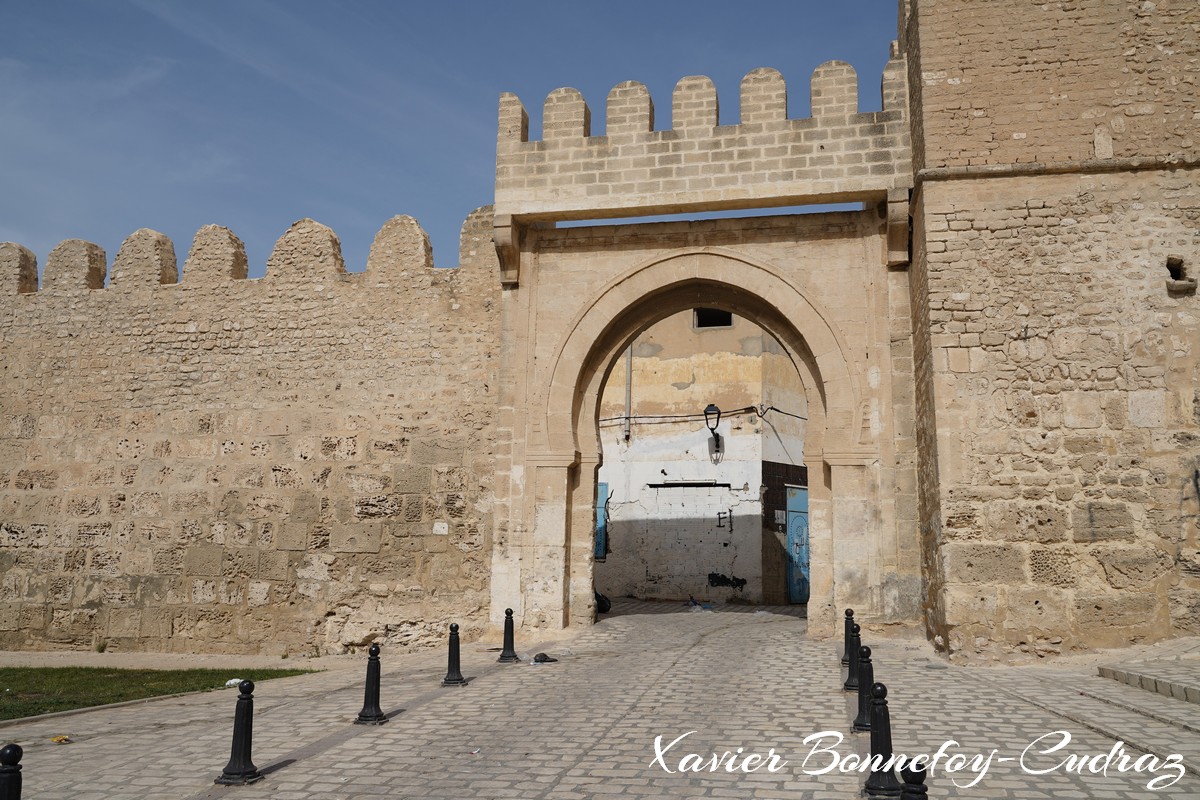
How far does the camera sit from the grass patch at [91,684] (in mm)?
7460

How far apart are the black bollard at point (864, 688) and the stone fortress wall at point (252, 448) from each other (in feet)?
18.1

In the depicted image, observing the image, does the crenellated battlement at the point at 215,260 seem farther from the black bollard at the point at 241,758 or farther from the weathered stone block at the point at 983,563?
the black bollard at the point at 241,758

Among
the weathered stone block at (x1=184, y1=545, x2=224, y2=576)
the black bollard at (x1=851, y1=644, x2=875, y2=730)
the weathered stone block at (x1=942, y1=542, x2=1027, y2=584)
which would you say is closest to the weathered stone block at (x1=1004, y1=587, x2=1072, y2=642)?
the weathered stone block at (x1=942, y1=542, x2=1027, y2=584)

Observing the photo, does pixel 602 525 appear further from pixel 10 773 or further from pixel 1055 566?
pixel 10 773

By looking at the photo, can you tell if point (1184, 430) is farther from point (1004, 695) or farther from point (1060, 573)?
point (1004, 695)

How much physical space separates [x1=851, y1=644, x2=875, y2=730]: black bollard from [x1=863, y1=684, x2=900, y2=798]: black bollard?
3.19 feet

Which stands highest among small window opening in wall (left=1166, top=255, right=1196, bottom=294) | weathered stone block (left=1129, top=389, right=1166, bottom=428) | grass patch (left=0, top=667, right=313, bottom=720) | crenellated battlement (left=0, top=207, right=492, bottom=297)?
crenellated battlement (left=0, top=207, right=492, bottom=297)

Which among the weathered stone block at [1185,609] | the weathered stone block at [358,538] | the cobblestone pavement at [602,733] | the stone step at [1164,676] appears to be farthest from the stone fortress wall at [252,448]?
the weathered stone block at [1185,609]

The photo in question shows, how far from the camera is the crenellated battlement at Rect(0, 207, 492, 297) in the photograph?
11.2 meters

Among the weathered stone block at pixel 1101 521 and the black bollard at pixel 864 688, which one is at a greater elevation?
the weathered stone block at pixel 1101 521

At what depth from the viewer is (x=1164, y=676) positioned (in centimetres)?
646

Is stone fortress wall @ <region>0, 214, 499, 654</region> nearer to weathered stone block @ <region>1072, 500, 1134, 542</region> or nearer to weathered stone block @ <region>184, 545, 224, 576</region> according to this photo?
weathered stone block @ <region>184, 545, 224, 576</region>

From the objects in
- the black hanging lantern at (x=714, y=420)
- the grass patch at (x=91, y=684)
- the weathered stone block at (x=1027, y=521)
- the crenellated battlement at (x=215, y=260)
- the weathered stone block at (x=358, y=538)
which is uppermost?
the crenellated battlement at (x=215, y=260)

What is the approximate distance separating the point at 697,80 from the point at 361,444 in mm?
5511
